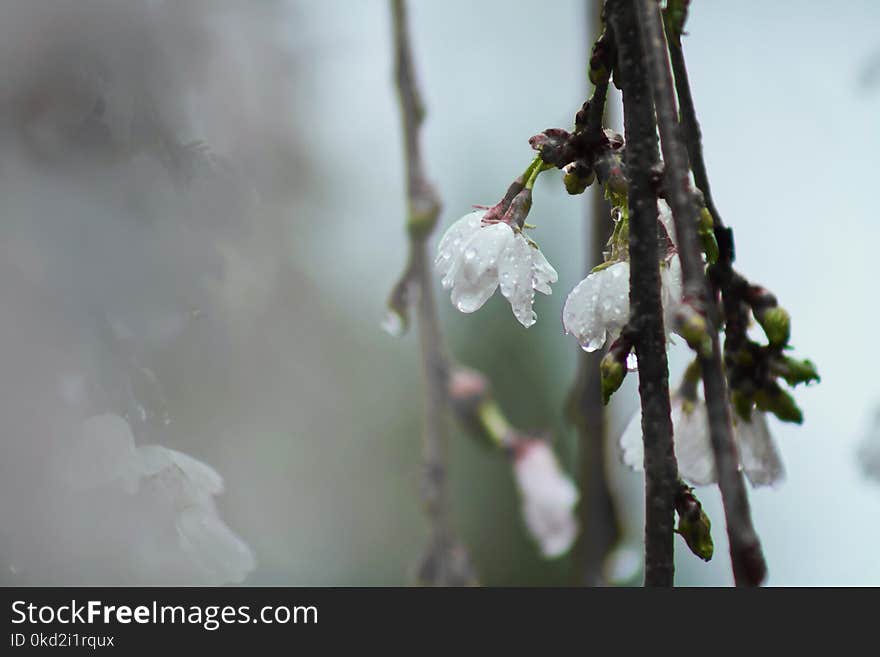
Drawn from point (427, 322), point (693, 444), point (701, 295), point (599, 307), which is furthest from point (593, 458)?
point (701, 295)

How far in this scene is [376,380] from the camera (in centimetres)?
329

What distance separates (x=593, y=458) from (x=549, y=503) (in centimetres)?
22

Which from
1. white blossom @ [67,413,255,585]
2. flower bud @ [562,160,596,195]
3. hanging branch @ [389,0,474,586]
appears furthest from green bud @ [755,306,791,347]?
hanging branch @ [389,0,474,586]

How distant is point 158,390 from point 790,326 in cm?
42

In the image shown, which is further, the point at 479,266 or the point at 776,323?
the point at 479,266

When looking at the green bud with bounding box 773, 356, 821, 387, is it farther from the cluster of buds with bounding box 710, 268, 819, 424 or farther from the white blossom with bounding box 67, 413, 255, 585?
the white blossom with bounding box 67, 413, 255, 585

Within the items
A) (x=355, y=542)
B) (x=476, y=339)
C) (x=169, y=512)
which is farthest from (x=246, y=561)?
(x=476, y=339)

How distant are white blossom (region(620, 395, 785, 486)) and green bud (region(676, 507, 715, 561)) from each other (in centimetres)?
3

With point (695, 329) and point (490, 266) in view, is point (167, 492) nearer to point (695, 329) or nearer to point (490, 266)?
point (490, 266)

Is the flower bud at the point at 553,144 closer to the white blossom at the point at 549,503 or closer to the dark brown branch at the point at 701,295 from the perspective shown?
the dark brown branch at the point at 701,295

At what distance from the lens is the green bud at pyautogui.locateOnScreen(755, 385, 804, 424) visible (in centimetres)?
45

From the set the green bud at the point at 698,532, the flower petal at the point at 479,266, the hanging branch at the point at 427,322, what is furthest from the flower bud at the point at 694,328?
the hanging branch at the point at 427,322

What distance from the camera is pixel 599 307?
497mm
